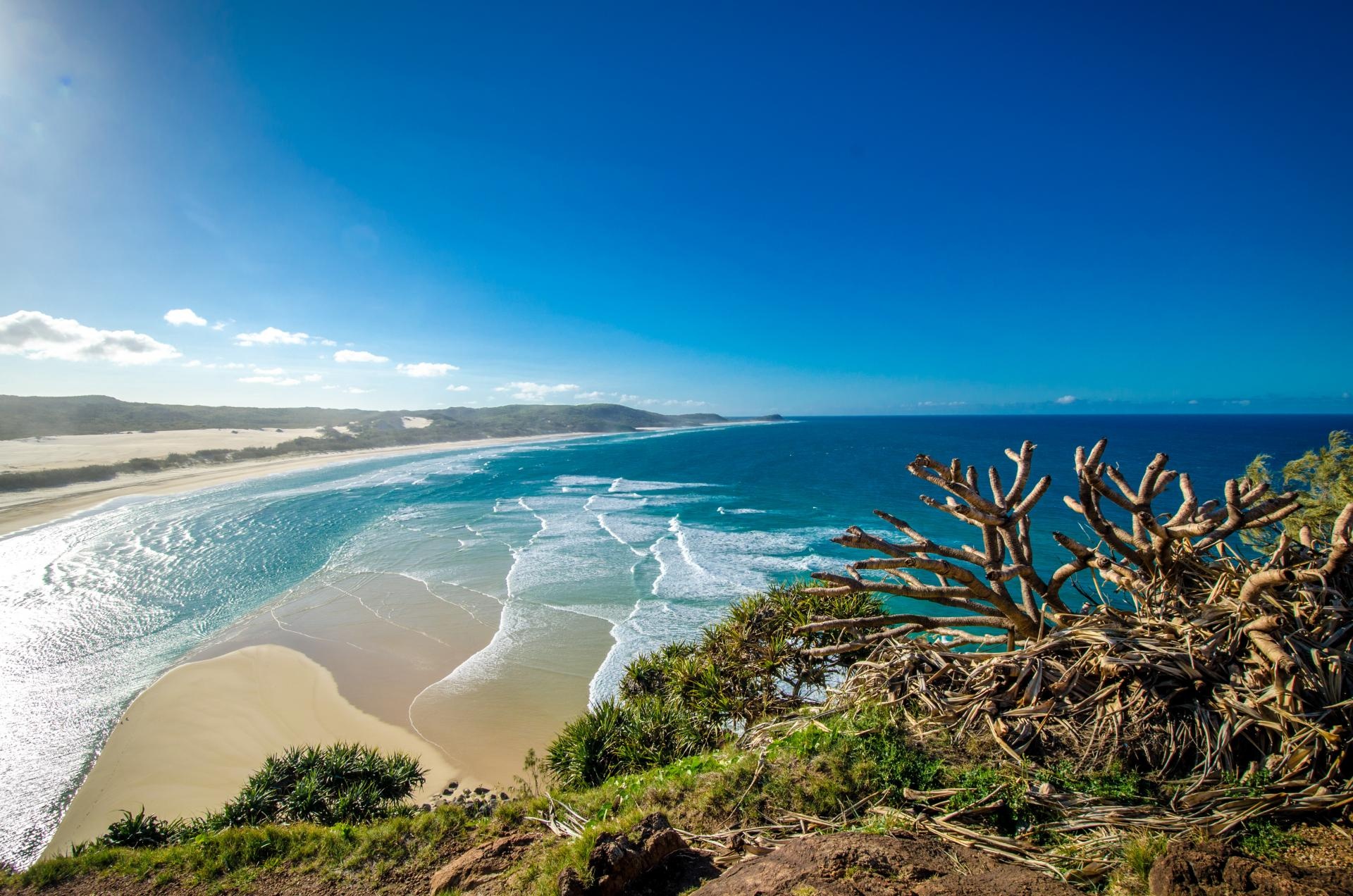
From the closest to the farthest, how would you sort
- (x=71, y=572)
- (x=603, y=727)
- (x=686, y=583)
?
(x=603, y=727), (x=686, y=583), (x=71, y=572)

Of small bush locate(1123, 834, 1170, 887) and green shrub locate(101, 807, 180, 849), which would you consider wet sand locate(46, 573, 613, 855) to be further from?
small bush locate(1123, 834, 1170, 887)

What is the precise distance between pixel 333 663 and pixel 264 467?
6454cm

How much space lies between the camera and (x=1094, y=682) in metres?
3.32

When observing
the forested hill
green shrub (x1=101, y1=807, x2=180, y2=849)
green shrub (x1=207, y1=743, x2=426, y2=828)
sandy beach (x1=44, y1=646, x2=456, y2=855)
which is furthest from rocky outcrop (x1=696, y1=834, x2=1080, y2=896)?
the forested hill

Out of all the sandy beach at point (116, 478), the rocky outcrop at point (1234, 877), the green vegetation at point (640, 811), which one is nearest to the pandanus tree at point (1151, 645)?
the green vegetation at point (640, 811)

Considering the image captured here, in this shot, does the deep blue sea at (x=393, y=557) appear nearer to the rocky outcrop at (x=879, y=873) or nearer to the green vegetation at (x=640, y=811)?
the green vegetation at (x=640, y=811)

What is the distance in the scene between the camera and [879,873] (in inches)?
104

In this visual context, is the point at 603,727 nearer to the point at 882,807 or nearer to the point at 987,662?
the point at 882,807

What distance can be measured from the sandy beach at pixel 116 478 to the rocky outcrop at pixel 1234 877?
50.7 metres

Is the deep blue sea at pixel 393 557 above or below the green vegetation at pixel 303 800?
below

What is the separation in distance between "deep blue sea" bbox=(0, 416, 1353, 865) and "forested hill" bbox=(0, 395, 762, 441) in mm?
57470

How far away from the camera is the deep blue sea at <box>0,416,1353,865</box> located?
13.9 metres

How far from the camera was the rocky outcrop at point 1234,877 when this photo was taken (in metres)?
2.03

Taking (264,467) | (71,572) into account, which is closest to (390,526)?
(71,572)
